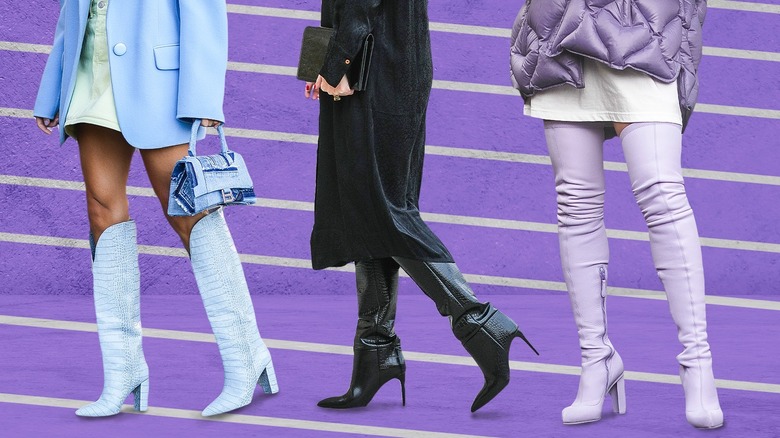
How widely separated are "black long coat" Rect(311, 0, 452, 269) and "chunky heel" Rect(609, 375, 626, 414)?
1.90 feet

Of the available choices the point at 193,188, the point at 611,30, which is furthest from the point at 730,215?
the point at 193,188

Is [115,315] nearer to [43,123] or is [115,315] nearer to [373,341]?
[43,123]

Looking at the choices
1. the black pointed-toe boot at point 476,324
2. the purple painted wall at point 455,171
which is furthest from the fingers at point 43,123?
the purple painted wall at point 455,171

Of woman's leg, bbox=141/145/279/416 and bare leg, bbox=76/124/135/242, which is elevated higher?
bare leg, bbox=76/124/135/242

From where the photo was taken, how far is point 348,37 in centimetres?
330

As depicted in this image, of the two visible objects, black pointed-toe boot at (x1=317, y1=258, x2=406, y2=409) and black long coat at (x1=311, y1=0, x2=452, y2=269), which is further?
black pointed-toe boot at (x1=317, y1=258, x2=406, y2=409)

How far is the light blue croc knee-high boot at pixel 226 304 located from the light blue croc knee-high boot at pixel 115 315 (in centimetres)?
19

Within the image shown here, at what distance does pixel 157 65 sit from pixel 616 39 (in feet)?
3.95

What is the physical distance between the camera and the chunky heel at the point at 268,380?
12.1 feet

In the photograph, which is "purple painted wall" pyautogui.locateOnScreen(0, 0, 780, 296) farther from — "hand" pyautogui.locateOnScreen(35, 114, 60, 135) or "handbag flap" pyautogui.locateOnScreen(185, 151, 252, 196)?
"handbag flap" pyautogui.locateOnScreen(185, 151, 252, 196)

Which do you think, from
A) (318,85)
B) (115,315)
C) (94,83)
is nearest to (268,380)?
(115,315)

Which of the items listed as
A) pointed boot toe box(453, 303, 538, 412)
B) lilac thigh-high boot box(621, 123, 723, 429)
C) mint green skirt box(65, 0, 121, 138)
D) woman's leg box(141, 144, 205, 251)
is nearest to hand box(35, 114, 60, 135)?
mint green skirt box(65, 0, 121, 138)

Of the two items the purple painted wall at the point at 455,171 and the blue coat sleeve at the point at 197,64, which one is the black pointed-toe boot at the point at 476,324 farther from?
the purple painted wall at the point at 455,171

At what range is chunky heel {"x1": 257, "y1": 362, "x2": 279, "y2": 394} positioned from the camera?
12.1 ft
